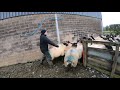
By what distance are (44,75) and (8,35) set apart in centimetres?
276

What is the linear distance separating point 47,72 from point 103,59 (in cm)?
187

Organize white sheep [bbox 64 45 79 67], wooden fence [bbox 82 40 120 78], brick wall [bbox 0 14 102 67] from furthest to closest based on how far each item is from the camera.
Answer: brick wall [bbox 0 14 102 67], white sheep [bbox 64 45 79 67], wooden fence [bbox 82 40 120 78]

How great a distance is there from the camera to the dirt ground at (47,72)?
5.32 m

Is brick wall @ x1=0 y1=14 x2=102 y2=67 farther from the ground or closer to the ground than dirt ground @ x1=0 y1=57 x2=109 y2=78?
farther from the ground

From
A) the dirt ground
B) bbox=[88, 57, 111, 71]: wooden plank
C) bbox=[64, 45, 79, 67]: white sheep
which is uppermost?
bbox=[64, 45, 79, 67]: white sheep

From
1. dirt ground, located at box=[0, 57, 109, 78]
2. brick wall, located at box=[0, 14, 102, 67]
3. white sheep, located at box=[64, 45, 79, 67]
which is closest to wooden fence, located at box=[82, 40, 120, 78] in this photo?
dirt ground, located at box=[0, 57, 109, 78]

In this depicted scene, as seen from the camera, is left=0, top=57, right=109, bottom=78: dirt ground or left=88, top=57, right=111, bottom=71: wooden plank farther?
left=0, top=57, right=109, bottom=78: dirt ground

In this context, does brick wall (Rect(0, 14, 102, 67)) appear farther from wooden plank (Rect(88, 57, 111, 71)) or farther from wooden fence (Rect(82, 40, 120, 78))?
wooden plank (Rect(88, 57, 111, 71))

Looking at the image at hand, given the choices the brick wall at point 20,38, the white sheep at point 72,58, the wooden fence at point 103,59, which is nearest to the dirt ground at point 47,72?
the wooden fence at point 103,59

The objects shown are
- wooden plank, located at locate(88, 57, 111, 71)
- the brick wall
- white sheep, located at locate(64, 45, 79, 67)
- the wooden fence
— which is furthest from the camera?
the brick wall

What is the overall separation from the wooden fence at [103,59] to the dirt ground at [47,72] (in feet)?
0.60

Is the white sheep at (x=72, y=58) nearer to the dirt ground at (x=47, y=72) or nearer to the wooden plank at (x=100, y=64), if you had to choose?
the dirt ground at (x=47, y=72)

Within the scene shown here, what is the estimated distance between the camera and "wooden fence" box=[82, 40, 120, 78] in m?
4.70

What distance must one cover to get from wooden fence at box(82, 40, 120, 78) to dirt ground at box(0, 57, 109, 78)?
0.60 ft
